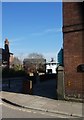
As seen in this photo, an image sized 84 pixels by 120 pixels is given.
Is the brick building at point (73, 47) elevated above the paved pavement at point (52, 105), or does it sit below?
above

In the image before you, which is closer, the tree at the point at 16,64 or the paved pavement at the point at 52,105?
the paved pavement at the point at 52,105

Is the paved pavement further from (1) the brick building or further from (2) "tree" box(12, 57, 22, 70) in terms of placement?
(2) "tree" box(12, 57, 22, 70)

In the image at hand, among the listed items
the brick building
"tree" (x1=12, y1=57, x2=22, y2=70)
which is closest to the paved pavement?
the brick building

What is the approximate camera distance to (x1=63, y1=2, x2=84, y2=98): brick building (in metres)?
15.1

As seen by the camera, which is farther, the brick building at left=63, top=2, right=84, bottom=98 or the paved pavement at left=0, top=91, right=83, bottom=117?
the brick building at left=63, top=2, right=84, bottom=98

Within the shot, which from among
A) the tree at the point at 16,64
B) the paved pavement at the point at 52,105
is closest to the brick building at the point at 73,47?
the paved pavement at the point at 52,105

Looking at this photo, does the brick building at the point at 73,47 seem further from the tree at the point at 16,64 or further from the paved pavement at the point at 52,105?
the tree at the point at 16,64

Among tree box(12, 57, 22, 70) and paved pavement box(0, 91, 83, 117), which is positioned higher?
tree box(12, 57, 22, 70)

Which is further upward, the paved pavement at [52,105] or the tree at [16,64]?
the tree at [16,64]

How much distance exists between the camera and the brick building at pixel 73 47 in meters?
15.1

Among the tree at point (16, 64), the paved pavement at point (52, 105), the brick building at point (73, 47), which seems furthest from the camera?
the tree at point (16, 64)

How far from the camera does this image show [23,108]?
13938 mm

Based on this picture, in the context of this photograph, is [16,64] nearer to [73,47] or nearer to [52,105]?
[73,47]

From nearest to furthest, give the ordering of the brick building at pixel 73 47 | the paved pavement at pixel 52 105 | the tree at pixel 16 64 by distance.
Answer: the paved pavement at pixel 52 105 < the brick building at pixel 73 47 < the tree at pixel 16 64
